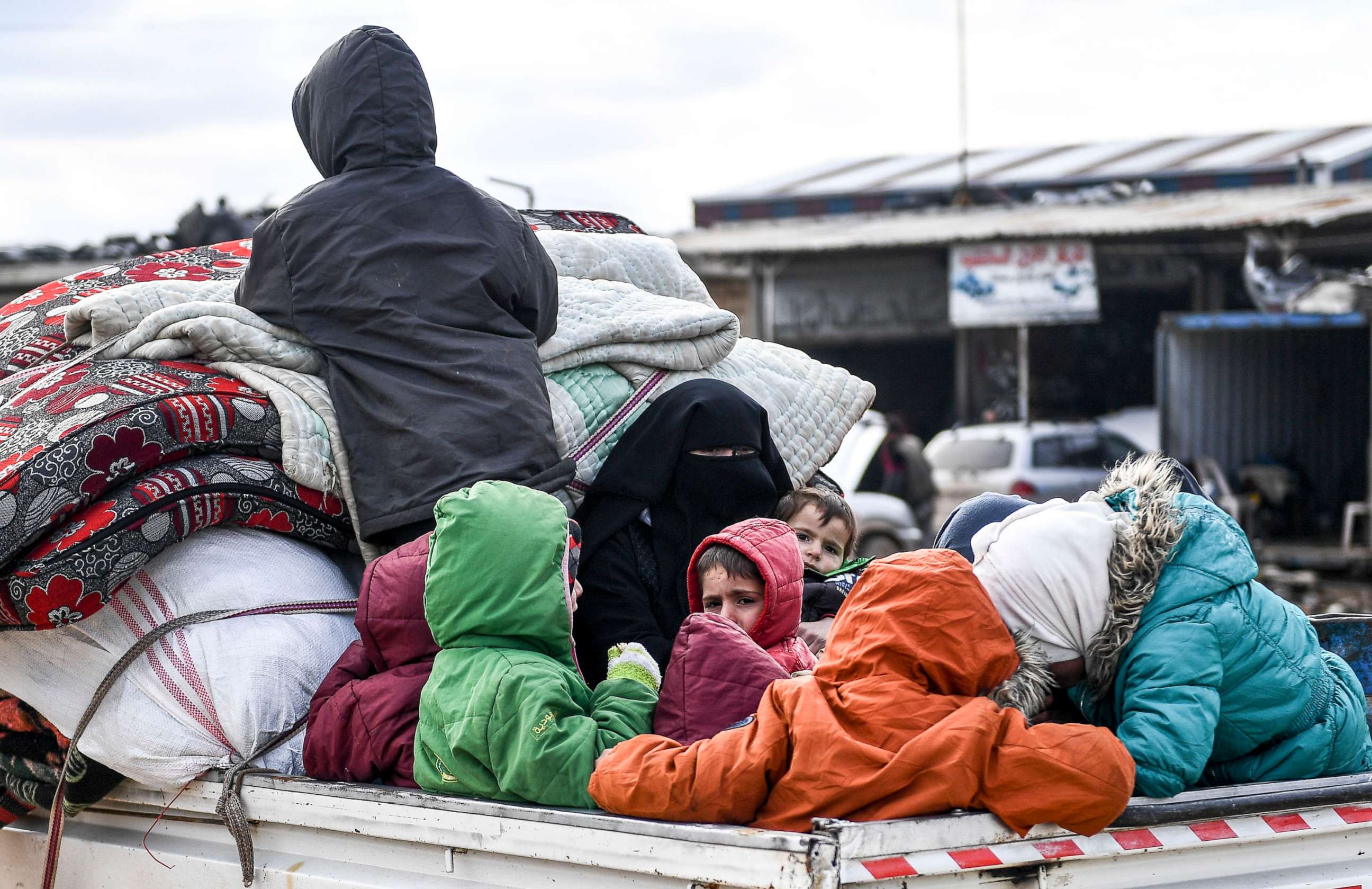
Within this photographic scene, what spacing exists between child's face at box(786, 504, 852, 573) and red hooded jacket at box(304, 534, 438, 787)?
1.27 m

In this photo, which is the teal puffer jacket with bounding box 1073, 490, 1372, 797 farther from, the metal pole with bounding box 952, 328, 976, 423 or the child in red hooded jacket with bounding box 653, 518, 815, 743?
the metal pole with bounding box 952, 328, 976, 423

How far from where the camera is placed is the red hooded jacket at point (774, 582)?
9.22ft

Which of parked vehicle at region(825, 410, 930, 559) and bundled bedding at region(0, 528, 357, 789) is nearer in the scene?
bundled bedding at region(0, 528, 357, 789)

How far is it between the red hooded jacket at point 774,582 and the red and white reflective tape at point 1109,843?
2.67ft

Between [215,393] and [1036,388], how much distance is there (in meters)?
15.8

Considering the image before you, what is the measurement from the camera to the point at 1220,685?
2336 millimetres

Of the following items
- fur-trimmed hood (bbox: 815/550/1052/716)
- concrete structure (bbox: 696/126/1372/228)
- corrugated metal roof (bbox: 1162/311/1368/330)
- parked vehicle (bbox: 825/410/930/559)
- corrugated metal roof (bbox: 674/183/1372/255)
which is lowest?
parked vehicle (bbox: 825/410/930/559)

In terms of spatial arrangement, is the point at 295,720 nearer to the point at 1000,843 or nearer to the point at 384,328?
the point at 384,328

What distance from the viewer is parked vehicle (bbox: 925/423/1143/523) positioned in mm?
12719

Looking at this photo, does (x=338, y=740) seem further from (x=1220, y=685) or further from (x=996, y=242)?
(x=996, y=242)

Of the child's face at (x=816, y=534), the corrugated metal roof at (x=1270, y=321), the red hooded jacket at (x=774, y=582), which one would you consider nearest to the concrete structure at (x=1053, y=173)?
the corrugated metal roof at (x=1270, y=321)

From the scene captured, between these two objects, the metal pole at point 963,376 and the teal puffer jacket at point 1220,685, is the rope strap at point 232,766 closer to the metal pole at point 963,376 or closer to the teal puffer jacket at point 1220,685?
the teal puffer jacket at point 1220,685

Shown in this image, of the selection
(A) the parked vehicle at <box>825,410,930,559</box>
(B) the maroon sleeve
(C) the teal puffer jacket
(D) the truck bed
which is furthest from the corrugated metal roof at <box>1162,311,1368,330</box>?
(B) the maroon sleeve

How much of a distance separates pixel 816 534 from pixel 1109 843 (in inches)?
66.4
